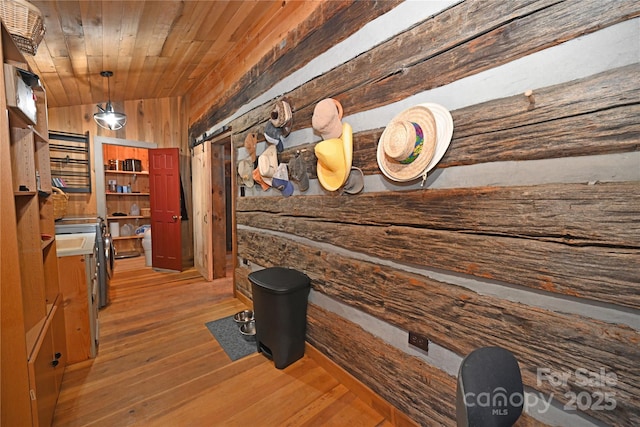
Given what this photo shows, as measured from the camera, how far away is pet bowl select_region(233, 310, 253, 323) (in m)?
2.64

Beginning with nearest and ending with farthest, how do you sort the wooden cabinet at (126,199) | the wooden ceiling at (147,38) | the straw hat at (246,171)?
the wooden ceiling at (147,38) → the straw hat at (246,171) → the wooden cabinet at (126,199)

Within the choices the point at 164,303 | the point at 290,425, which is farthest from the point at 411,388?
the point at 164,303

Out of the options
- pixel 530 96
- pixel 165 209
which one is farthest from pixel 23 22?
pixel 165 209

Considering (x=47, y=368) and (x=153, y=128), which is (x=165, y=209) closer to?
(x=153, y=128)

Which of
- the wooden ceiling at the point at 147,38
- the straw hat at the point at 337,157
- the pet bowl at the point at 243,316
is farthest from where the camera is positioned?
the pet bowl at the point at 243,316

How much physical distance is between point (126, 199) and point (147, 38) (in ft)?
12.6

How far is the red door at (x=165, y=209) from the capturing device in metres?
4.32

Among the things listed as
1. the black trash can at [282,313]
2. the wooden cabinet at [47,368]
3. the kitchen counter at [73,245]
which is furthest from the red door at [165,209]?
the black trash can at [282,313]

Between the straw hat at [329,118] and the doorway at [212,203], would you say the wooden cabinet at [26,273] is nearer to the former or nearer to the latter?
the straw hat at [329,118]

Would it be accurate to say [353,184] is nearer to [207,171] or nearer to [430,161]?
[430,161]

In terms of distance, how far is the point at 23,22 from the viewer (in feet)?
4.28

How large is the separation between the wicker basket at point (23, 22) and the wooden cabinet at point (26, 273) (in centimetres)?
13

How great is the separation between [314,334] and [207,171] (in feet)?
9.38

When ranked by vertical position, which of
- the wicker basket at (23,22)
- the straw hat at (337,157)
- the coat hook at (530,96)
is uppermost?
the wicker basket at (23,22)
